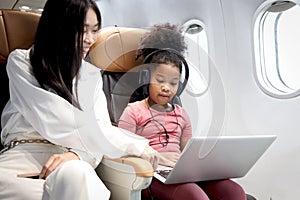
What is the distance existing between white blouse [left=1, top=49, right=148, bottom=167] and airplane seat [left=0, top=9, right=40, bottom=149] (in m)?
0.22

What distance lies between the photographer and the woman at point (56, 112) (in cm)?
108

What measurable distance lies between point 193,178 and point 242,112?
2.84ft

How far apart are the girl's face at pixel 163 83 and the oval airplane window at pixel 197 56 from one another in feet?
0.69

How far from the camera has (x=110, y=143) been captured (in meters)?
1.19

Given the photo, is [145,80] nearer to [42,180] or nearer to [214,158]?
[214,158]

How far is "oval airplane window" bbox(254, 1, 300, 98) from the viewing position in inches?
72.4

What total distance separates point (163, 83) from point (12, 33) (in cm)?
62

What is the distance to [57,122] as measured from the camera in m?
1.12

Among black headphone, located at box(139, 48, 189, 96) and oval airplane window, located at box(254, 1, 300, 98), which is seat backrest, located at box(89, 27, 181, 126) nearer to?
black headphone, located at box(139, 48, 189, 96)

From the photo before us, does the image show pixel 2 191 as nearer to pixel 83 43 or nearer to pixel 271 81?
pixel 83 43

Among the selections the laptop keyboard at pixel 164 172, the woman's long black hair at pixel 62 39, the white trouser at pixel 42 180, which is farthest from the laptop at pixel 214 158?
the woman's long black hair at pixel 62 39

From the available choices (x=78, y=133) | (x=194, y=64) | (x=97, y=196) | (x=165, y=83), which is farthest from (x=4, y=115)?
(x=194, y=64)

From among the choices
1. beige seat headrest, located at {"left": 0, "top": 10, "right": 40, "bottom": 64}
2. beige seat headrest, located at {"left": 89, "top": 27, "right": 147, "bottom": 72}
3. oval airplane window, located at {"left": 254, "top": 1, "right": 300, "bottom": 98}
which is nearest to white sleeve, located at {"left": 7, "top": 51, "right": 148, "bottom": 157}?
beige seat headrest, located at {"left": 0, "top": 10, "right": 40, "bottom": 64}

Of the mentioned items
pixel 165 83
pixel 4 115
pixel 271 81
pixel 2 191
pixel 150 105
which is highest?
pixel 271 81
